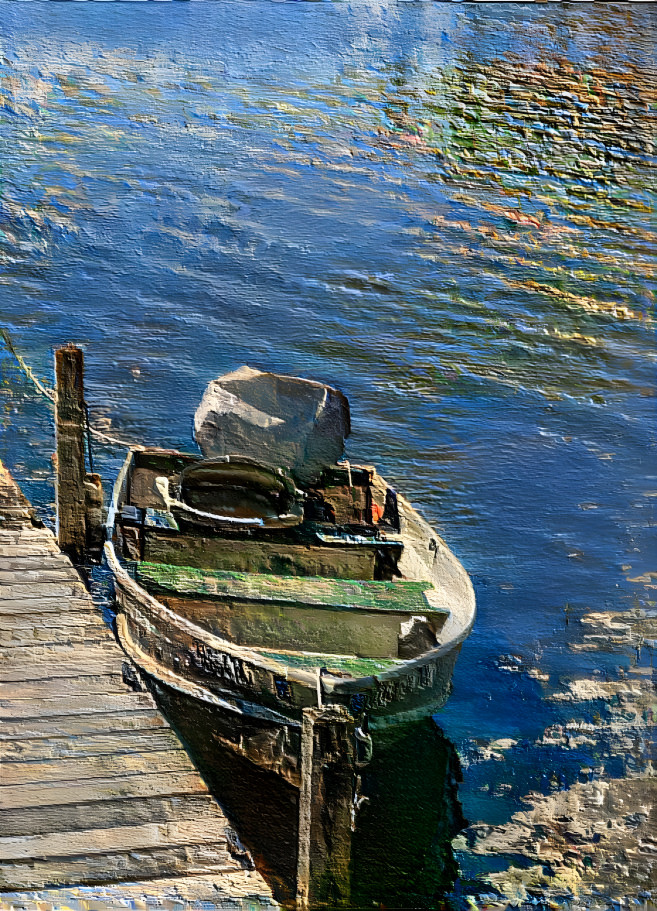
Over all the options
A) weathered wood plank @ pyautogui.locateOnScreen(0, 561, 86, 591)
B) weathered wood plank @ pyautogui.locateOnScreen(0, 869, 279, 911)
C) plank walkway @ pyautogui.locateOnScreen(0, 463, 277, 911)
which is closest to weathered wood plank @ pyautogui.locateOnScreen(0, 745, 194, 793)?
plank walkway @ pyautogui.locateOnScreen(0, 463, 277, 911)

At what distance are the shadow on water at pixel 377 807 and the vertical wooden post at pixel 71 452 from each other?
2.74 feet

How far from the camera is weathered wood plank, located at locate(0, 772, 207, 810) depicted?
2.31 meters

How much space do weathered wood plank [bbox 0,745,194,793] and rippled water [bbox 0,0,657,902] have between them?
110 cm

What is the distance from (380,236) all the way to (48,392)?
50.5 inches

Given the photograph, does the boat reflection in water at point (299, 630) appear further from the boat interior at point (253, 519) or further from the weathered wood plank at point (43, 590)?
the weathered wood plank at point (43, 590)

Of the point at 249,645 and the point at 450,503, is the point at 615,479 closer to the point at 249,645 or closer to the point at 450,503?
the point at 450,503

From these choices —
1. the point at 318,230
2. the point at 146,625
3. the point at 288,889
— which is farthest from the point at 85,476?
the point at 288,889

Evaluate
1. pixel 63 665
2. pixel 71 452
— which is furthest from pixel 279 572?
pixel 71 452

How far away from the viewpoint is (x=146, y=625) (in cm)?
282

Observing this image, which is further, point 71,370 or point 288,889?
point 71,370

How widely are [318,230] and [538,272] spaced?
31.2 inches

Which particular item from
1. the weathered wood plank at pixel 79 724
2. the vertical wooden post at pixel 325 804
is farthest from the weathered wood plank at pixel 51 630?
the vertical wooden post at pixel 325 804

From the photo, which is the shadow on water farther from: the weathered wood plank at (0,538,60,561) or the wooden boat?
the weathered wood plank at (0,538,60,561)

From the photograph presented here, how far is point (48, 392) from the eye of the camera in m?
2.94
